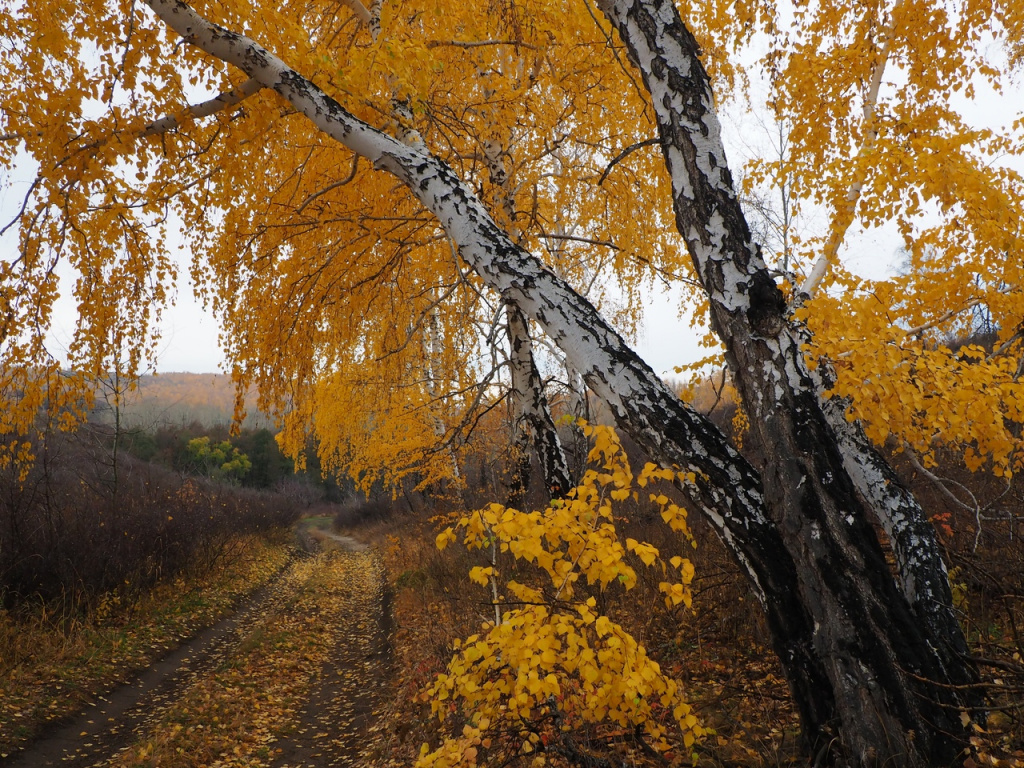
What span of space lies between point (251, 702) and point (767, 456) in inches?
226

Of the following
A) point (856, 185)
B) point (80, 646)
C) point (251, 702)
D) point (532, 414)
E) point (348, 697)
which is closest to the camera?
point (856, 185)

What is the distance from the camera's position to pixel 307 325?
457cm

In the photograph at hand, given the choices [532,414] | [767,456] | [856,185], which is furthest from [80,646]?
[856,185]

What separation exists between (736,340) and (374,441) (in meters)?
8.24

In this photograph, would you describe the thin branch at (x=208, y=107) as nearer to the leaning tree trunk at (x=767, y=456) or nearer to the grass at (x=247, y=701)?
the leaning tree trunk at (x=767, y=456)

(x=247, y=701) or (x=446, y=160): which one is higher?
(x=446, y=160)

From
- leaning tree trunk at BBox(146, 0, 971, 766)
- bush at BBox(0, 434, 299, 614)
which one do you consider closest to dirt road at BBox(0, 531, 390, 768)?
bush at BBox(0, 434, 299, 614)

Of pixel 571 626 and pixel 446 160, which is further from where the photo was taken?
pixel 446 160

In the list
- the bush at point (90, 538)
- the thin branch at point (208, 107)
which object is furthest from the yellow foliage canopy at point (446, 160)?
the bush at point (90, 538)

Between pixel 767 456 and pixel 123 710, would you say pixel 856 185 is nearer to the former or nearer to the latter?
pixel 767 456

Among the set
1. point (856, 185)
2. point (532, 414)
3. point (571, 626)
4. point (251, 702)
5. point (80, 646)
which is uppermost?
point (856, 185)

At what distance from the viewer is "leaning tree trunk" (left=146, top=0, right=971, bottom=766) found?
6.33 feet

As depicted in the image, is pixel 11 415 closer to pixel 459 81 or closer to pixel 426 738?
pixel 426 738

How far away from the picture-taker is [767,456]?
84.7 inches
